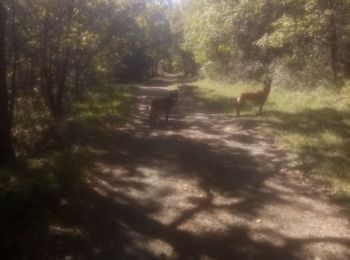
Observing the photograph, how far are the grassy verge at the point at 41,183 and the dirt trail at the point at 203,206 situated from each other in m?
0.46

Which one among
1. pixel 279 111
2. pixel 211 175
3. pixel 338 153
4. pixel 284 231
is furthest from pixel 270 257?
pixel 279 111

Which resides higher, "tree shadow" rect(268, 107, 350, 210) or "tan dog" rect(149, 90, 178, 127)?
"tan dog" rect(149, 90, 178, 127)

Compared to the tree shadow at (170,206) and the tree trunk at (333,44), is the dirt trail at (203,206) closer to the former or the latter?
the tree shadow at (170,206)

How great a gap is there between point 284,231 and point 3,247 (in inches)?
162

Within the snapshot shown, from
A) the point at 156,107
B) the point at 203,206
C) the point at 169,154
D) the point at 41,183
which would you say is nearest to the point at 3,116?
the point at 41,183

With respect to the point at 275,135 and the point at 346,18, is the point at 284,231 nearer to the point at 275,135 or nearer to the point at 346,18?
the point at 275,135

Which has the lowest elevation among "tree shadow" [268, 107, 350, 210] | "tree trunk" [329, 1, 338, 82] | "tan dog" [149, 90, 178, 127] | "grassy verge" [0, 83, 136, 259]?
"tree shadow" [268, 107, 350, 210]

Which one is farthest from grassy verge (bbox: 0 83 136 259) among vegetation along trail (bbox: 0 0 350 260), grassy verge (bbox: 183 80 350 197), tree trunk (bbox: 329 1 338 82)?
tree trunk (bbox: 329 1 338 82)

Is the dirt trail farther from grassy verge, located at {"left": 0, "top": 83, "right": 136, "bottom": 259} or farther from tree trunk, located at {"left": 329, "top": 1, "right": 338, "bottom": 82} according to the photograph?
tree trunk, located at {"left": 329, "top": 1, "right": 338, "bottom": 82}

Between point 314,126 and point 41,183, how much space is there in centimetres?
824

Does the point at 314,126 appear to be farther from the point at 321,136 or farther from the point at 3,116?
the point at 3,116

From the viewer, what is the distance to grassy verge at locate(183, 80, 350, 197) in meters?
8.70

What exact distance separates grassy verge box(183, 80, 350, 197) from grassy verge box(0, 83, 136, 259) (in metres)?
5.14

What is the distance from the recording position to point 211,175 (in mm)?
8523
